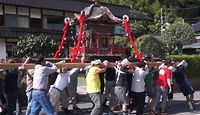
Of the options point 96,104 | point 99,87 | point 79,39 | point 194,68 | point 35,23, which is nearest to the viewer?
point 96,104

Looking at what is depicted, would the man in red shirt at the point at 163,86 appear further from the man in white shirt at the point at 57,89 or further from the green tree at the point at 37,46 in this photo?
the green tree at the point at 37,46

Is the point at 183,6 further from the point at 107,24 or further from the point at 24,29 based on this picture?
the point at 107,24

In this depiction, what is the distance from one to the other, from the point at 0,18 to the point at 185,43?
637 inches

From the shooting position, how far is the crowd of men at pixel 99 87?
10938 millimetres

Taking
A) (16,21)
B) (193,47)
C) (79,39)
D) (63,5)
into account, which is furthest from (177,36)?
(79,39)

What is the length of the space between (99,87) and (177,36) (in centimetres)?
2514

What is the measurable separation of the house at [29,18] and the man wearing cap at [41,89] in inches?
728

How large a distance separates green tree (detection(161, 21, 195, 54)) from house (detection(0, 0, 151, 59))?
7.90 meters

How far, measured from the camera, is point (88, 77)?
11.9 meters

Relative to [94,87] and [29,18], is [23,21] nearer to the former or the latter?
[29,18]

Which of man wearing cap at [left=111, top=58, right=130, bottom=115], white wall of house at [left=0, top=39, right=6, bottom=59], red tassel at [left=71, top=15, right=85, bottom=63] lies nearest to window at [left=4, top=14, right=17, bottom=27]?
white wall of house at [left=0, top=39, right=6, bottom=59]

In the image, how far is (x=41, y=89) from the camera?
1081 cm

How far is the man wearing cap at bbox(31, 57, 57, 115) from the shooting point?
35.3 feet

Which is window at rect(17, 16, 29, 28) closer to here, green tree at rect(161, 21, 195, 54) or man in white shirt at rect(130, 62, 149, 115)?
green tree at rect(161, 21, 195, 54)
